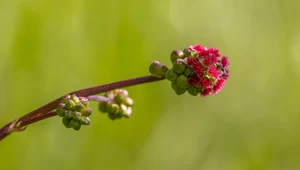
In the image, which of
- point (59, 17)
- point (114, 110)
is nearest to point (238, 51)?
point (59, 17)

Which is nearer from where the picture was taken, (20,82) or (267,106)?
(20,82)

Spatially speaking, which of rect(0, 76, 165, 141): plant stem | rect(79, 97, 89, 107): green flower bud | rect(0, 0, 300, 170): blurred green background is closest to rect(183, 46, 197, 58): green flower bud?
rect(0, 76, 165, 141): plant stem

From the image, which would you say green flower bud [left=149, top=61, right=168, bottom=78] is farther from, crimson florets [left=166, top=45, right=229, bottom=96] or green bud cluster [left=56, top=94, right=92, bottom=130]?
green bud cluster [left=56, top=94, right=92, bottom=130]

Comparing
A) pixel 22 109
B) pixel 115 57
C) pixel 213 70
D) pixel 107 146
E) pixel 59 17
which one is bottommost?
pixel 213 70

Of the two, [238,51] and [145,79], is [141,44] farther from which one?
[145,79]

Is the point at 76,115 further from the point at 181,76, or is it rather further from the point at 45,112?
the point at 181,76

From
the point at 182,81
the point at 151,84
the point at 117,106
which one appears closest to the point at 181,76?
the point at 182,81
